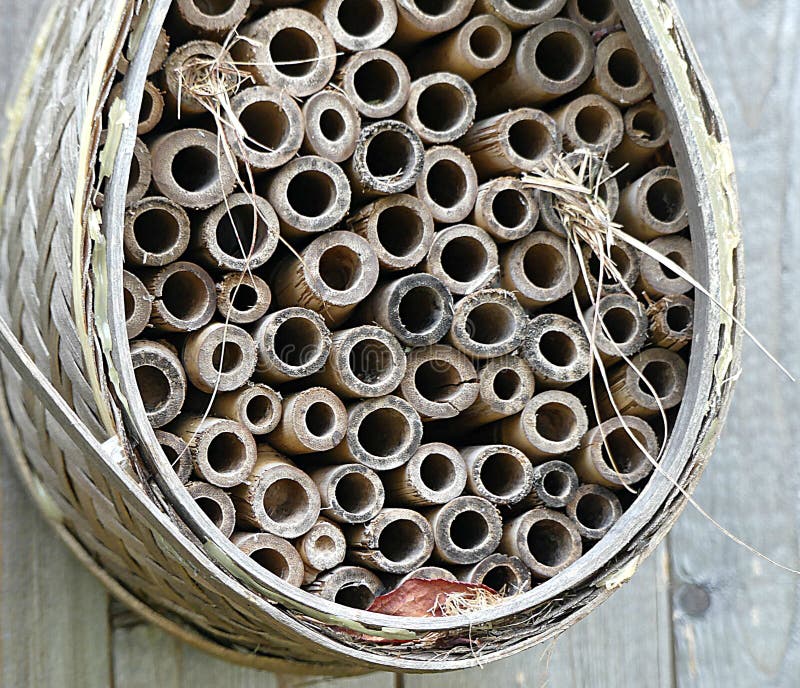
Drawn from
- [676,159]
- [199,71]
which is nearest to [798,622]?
[676,159]

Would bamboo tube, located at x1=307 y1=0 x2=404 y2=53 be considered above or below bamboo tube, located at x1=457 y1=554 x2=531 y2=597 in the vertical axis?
above

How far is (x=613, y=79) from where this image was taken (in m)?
0.70

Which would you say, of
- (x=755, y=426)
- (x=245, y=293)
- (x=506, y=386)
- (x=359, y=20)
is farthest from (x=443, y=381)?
(x=755, y=426)

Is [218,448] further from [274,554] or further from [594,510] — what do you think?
[594,510]

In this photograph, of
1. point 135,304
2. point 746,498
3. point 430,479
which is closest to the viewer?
point 135,304

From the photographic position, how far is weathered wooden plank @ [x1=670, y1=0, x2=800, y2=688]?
0.90 m

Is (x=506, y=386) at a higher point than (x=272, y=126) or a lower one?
lower

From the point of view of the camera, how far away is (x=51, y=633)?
2.40 feet

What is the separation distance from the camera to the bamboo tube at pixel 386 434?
0.63 m

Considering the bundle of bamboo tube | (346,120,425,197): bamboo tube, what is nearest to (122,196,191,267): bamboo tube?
the bundle of bamboo tube

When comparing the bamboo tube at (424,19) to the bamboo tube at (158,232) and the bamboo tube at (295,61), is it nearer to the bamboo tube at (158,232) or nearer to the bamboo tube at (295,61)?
the bamboo tube at (295,61)

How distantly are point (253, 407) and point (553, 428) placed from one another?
0.71 ft

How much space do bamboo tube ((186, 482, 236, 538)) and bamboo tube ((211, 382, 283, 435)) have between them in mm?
44

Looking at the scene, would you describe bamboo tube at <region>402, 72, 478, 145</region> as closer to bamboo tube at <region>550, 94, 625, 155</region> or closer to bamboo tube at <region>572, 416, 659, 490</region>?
bamboo tube at <region>550, 94, 625, 155</region>
